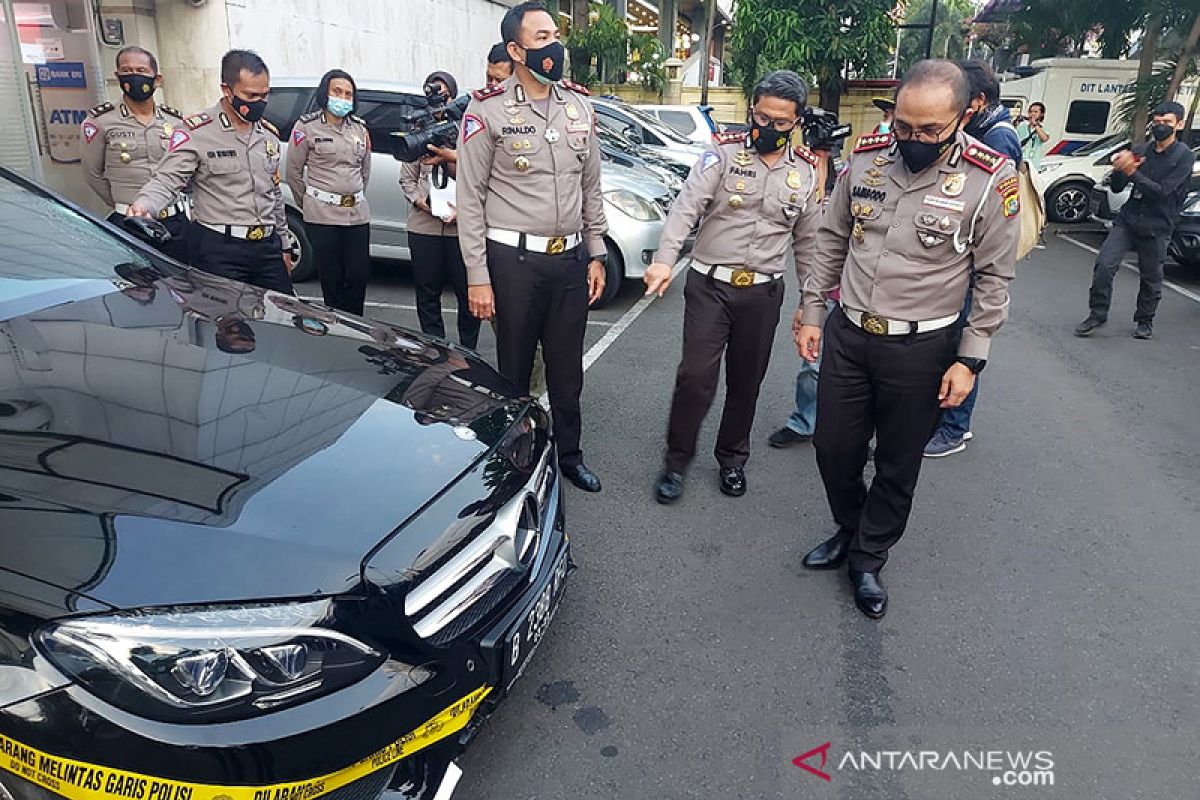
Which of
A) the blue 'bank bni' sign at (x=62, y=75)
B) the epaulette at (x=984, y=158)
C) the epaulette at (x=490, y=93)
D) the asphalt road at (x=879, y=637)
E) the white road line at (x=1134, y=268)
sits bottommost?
the white road line at (x=1134, y=268)

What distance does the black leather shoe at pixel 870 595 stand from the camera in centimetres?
304

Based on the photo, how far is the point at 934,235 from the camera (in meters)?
2.67

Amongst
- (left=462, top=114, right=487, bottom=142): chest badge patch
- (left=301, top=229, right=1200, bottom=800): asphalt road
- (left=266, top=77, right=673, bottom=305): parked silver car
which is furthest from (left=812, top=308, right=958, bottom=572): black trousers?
(left=266, top=77, right=673, bottom=305): parked silver car

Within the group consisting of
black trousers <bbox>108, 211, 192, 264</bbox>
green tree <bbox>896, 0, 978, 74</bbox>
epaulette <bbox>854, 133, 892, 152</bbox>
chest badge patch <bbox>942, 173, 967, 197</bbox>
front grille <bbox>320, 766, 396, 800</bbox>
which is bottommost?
front grille <bbox>320, 766, 396, 800</bbox>

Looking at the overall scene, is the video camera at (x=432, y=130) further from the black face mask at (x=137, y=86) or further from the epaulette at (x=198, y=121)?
the black face mask at (x=137, y=86)

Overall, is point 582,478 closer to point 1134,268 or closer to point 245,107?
point 245,107

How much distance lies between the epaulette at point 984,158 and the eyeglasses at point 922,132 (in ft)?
0.44

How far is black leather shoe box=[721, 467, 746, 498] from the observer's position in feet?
13.0

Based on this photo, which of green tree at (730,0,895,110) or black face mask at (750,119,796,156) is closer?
black face mask at (750,119,796,156)

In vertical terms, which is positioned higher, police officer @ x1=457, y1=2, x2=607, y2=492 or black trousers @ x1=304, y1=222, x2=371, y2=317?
police officer @ x1=457, y1=2, x2=607, y2=492

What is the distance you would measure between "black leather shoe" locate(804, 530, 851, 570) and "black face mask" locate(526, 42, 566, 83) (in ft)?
6.95

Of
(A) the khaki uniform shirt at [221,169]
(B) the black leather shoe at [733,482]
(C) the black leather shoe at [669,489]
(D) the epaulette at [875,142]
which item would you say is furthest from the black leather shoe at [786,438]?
(A) the khaki uniform shirt at [221,169]

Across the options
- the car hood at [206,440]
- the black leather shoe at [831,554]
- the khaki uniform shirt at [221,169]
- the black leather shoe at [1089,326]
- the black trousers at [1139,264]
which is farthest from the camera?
the black leather shoe at [1089,326]

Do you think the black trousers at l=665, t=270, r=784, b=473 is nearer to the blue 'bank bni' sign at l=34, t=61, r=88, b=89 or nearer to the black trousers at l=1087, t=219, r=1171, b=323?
the black trousers at l=1087, t=219, r=1171, b=323
